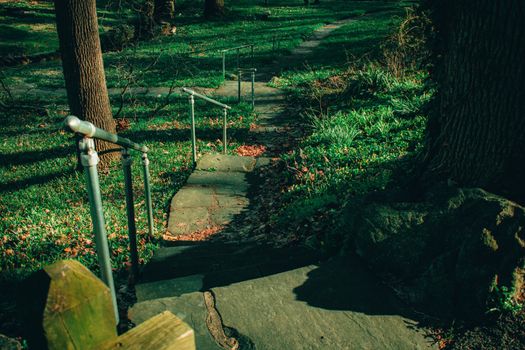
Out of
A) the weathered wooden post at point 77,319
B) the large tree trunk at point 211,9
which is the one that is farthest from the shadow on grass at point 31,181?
the large tree trunk at point 211,9

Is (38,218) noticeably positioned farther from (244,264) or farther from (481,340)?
(481,340)

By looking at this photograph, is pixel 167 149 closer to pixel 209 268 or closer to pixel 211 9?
pixel 209 268

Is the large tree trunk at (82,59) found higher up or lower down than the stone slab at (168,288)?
higher up

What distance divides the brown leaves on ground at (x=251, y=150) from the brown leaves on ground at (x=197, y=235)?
11.6 feet

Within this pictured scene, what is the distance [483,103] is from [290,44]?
20.2 meters

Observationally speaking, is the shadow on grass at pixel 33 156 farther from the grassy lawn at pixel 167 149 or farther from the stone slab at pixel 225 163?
the stone slab at pixel 225 163

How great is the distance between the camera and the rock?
2910 millimetres

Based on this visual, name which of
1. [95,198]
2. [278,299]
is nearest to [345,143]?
[278,299]

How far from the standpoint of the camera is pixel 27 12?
31438 mm

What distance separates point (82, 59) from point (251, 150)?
380cm

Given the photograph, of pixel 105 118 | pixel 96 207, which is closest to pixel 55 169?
pixel 105 118

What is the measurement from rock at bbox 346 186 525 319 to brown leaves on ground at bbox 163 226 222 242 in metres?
2.69

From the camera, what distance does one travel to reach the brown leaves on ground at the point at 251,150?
9639 millimetres

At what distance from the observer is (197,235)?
20.0 ft
